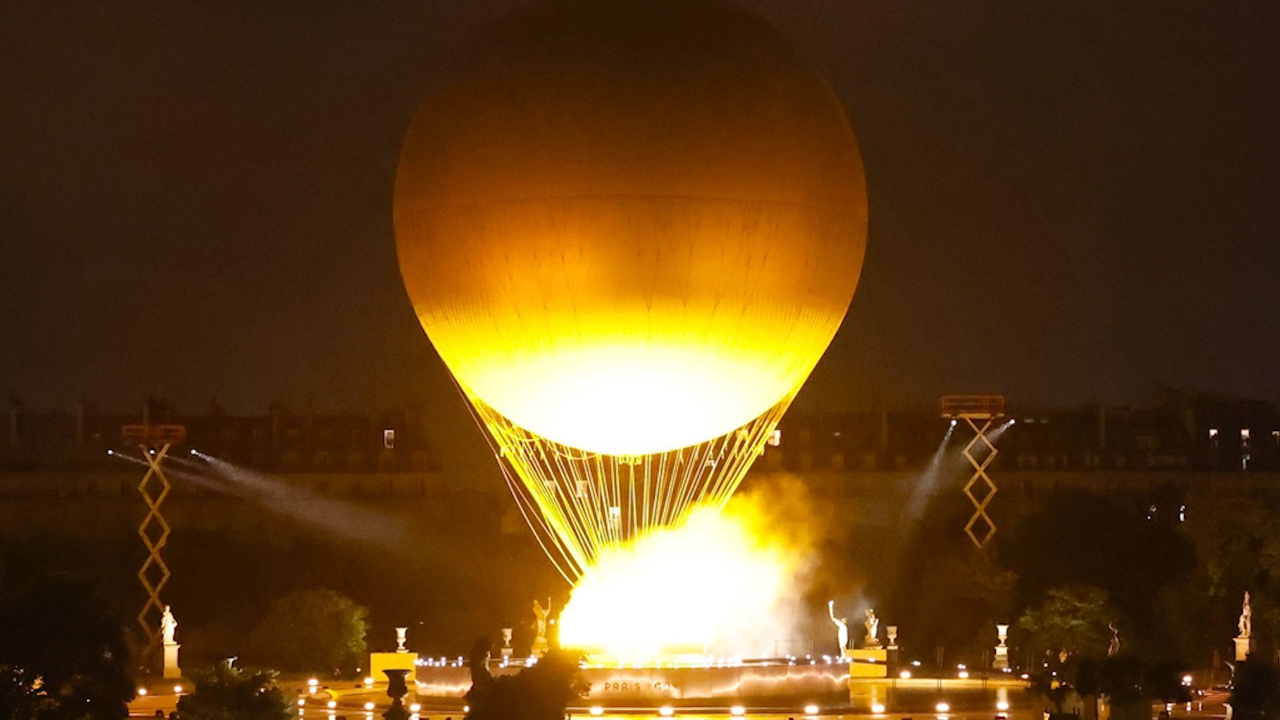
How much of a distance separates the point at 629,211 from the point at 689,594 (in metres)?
14.5

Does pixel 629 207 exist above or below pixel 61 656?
above

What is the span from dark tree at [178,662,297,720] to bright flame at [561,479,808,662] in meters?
13.1

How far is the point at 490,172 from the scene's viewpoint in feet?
151

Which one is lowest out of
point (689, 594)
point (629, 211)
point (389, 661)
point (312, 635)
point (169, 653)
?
point (389, 661)

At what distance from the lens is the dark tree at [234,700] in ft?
136

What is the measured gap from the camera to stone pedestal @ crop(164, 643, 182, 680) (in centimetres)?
6738

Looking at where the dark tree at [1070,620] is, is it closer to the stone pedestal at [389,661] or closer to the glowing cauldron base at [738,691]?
the glowing cauldron base at [738,691]

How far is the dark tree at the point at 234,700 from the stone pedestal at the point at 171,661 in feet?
82.1

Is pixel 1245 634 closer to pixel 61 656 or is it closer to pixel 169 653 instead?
pixel 169 653

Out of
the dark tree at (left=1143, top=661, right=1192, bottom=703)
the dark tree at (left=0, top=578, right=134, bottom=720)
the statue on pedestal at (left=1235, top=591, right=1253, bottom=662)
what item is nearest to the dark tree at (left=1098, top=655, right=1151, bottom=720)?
the dark tree at (left=1143, top=661, right=1192, bottom=703)

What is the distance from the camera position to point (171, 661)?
6781cm

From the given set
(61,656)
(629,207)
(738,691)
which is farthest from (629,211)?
(738,691)

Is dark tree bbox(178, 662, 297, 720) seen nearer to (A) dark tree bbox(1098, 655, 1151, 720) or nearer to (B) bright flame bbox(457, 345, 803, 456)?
(B) bright flame bbox(457, 345, 803, 456)

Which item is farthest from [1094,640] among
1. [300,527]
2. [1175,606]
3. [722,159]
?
[300,527]
